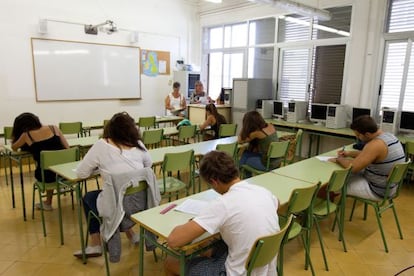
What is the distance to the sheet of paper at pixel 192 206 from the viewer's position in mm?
1998

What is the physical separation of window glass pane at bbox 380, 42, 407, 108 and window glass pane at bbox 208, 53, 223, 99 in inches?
154

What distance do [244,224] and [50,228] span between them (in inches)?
98.8

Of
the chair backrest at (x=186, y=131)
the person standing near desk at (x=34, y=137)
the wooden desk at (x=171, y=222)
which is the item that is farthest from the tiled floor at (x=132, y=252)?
the chair backrest at (x=186, y=131)

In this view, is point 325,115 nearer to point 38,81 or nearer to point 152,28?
point 152,28

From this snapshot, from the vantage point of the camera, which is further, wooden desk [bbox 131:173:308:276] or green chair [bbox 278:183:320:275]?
green chair [bbox 278:183:320:275]

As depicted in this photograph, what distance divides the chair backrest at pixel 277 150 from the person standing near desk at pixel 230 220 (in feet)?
6.43

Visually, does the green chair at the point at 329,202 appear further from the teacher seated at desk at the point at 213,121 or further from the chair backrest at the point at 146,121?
the chair backrest at the point at 146,121

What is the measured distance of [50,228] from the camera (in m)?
3.21

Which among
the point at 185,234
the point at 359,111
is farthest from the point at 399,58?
the point at 185,234

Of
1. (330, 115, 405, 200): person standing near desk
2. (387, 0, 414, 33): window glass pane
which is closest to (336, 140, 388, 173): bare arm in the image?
(330, 115, 405, 200): person standing near desk

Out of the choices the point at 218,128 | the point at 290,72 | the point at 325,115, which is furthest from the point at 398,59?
the point at 218,128

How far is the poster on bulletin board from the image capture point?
739 cm

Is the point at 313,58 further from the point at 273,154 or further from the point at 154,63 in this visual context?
the point at 154,63

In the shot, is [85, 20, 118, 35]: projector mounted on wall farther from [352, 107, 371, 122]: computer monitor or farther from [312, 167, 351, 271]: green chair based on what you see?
[312, 167, 351, 271]: green chair
